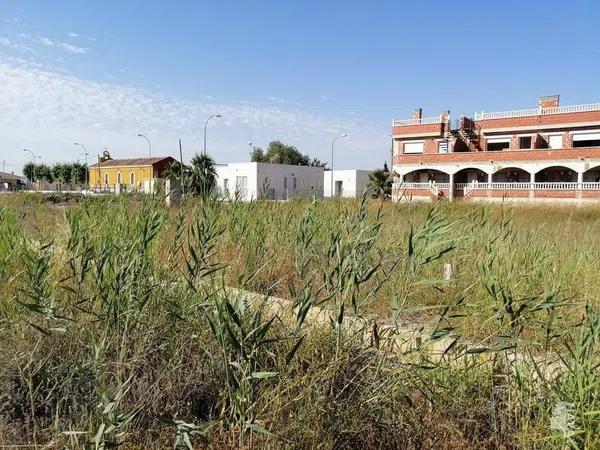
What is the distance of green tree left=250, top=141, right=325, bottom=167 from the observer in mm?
85938

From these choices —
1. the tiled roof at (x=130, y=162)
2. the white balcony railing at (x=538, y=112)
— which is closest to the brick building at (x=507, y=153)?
the white balcony railing at (x=538, y=112)

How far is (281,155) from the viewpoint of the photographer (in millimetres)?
88000

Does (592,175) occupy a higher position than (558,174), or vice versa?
(558,174)

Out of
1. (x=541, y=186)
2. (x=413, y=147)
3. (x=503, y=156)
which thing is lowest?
(x=541, y=186)

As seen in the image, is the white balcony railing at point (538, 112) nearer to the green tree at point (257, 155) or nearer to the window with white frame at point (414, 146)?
the window with white frame at point (414, 146)

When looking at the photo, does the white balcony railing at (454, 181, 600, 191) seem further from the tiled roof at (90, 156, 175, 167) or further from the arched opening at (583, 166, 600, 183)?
the tiled roof at (90, 156, 175, 167)

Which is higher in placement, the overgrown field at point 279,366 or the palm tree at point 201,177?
the palm tree at point 201,177

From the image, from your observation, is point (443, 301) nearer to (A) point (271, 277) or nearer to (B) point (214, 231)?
(A) point (271, 277)

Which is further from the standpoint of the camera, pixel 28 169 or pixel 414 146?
pixel 28 169

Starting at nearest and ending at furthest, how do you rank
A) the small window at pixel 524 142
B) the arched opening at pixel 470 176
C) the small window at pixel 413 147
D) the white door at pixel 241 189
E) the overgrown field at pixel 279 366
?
the overgrown field at pixel 279 366
the white door at pixel 241 189
the small window at pixel 524 142
the arched opening at pixel 470 176
the small window at pixel 413 147

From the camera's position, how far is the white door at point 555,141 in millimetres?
37531

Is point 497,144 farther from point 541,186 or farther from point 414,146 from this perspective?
point 541,186

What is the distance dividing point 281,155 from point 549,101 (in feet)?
175

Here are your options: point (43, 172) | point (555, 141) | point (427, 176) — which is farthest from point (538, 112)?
point (43, 172)
